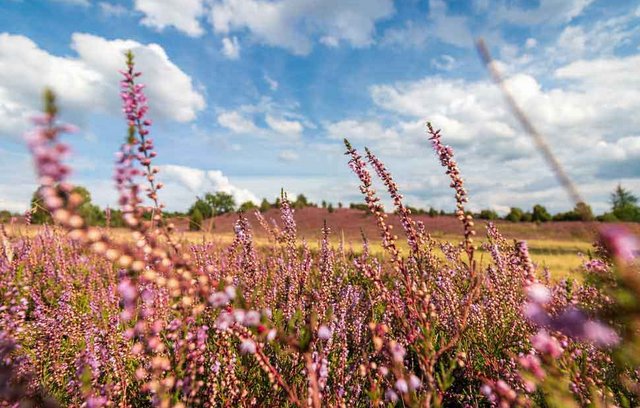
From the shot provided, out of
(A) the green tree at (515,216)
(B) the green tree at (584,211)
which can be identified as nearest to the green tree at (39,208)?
(B) the green tree at (584,211)

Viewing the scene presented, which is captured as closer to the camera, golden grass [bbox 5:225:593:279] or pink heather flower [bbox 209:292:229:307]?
pink heather flower [bbox 209:292:229:307]

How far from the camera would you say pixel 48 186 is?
1.20m

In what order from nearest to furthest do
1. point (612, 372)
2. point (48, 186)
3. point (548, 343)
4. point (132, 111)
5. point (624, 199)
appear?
1. point (48, 186)
2. point (548, 343)
3. point (132, 111)
4. point (612, 372)
5. point (624, 199)

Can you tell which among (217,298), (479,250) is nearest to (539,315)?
(217,298)

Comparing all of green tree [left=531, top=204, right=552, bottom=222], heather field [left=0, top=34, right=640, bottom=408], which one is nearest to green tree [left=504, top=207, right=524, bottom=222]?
green tree [left=531, top=204, right=552, bottom=222]

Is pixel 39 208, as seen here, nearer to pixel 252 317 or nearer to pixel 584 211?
pixel 252 317

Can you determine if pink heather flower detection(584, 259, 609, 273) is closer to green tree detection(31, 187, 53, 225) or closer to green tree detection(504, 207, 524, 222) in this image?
green tree detection(31, 187, 53, 225)

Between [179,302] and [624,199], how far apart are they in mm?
77393

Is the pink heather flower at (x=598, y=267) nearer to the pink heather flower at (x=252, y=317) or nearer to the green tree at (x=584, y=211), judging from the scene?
the green tree at (x=584, y=211)

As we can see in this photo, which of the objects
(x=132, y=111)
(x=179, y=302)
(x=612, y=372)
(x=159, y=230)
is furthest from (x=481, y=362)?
(x=132, y=111)

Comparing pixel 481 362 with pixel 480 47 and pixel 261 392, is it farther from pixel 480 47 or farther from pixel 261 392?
pixel 480 47

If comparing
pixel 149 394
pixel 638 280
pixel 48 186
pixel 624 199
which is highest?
pixel 624 199

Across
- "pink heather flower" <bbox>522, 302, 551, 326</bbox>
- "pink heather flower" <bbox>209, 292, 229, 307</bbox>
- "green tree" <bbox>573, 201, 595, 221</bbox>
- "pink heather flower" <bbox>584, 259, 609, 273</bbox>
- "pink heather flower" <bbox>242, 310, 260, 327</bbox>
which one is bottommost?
"pink heather flower" <bbox>242, 310, 260, 327</bbox>

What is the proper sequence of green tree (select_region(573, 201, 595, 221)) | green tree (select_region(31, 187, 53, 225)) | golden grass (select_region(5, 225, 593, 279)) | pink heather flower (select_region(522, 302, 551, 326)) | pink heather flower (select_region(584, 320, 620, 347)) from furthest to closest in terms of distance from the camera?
golden grass (select_region(5, 225, 593, 279)) → green tree (select_region(31, 187, 53, 225)) → pink heather flower (select_region(522, 302, 551, 326)) → pink heather flower (select_region(584, 320, 620, 347)) → green tree (select_region(573, 201, 595, 221))
